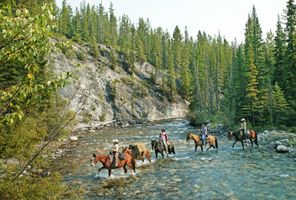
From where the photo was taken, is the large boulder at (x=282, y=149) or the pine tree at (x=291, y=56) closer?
the large boulder at (x=282, y=149)

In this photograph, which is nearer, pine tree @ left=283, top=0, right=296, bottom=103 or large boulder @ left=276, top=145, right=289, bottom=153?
large boulder @ left=276, top=145, right=289, bottom=153

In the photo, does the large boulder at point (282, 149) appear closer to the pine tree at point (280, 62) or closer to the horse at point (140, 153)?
the horse at point (140, 153)

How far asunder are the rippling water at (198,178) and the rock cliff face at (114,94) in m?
45.0

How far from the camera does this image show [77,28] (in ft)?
419

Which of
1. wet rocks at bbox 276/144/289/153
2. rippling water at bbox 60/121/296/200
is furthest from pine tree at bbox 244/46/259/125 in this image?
rippling water at bbox 60/121/296/200

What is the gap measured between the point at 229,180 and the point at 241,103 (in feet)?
124

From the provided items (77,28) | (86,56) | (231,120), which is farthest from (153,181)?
(77,28)

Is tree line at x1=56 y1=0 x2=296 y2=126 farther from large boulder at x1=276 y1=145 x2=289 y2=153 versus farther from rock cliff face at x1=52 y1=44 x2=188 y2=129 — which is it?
large boulder at x1=276 y1=145 x2=289 y2=153

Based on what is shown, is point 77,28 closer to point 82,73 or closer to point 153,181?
point 82,73

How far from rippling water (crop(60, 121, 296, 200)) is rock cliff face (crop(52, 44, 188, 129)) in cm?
4502

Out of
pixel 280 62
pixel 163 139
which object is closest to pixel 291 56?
pixel 280 62

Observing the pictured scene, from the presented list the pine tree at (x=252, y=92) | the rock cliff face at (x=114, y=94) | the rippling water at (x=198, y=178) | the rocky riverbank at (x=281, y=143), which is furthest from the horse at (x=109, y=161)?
the rock cliff face at (x=114, y=94)

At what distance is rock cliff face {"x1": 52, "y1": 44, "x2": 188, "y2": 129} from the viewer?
3049 inches

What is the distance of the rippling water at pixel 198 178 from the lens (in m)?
17.4
